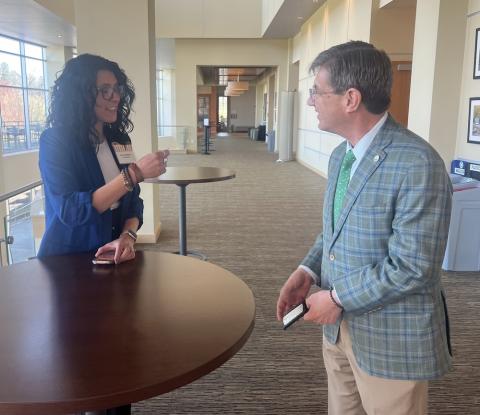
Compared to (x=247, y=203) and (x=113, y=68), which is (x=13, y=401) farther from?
(x=247, y=203)

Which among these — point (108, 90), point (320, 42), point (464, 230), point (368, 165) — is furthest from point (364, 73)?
point (320, 42)

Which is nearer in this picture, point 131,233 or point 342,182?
point 342,182

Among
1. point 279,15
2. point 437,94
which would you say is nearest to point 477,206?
point 437,94

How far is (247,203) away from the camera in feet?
26.1

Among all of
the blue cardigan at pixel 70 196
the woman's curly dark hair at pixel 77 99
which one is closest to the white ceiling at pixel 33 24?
the woman's curly dark hair at pixel 77 99

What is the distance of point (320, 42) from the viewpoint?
11.4 m

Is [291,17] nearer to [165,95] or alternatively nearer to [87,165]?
[87,165]

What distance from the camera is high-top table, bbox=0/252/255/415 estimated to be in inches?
35.9

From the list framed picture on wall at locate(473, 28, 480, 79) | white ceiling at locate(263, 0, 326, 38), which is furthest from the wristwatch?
white ceiling at locate(263, 0, 326, 38)

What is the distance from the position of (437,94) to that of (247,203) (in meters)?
3.77

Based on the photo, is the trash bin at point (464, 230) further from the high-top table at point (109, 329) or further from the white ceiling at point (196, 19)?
the white ceiling at point (196, 19)

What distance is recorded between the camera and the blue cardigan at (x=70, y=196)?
1.65 metres

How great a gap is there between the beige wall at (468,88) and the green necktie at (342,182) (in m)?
3.85

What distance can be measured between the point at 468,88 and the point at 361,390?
4355 millimetres
